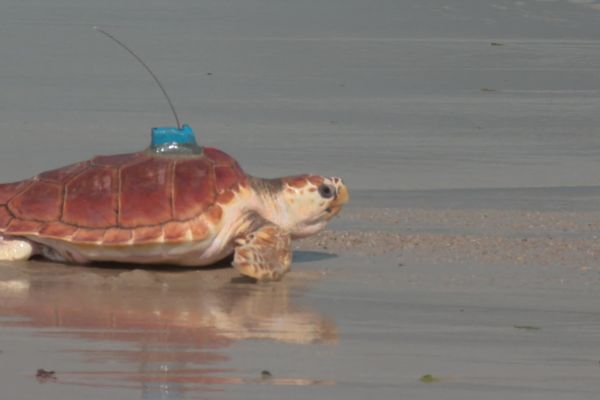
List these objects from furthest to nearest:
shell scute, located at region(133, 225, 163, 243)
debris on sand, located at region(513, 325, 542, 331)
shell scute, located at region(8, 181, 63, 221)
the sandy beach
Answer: shell scute, located at region(8, 181, 63, 221)
shell scute, located at region(133, 225, 163, 243)
debris on sand, located at region(513, 325, 542, 331)
the sandy beach

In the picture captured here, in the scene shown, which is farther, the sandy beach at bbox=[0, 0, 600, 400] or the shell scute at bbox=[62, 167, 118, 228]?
the shell scute at bbox=[62, 167, 118, 228]

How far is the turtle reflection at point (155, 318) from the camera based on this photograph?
5.02 meters

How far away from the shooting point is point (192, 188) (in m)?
7.11

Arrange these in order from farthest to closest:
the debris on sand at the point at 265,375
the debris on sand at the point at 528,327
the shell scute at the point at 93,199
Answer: the shell scute at the point at 93,199 → the debris on sand at the point at 528,327 → the debris on sand at the point at 265,375

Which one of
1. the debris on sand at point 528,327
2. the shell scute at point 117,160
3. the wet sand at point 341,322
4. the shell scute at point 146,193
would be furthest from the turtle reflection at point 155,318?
→ the debris on sand at point 528,327

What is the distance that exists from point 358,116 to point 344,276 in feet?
17.8

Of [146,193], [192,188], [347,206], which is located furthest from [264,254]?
[347,206]

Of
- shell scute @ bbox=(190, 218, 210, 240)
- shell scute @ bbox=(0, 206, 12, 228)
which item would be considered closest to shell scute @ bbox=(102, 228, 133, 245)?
shell scute @ bbox=(190, 218, 210, 240)

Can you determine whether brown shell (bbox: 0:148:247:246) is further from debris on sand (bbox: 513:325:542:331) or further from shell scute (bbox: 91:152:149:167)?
debris on sand (bbox: 513:325:542:331)

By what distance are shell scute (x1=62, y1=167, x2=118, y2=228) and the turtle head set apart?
0.79m

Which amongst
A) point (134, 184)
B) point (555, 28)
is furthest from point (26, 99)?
point (555, 28)

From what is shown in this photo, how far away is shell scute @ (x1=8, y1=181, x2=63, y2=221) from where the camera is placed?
717 centimetres

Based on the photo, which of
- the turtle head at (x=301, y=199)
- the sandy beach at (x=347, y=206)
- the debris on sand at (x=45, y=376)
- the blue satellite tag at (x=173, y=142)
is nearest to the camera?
the debris on sand at (x=45, y=376)

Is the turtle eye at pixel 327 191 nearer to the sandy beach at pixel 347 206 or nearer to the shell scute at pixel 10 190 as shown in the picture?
the sandy beach at pixel 347 206
